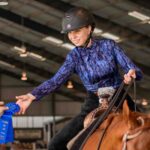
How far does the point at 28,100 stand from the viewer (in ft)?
16.9

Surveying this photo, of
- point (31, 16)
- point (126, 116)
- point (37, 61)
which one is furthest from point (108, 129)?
point (37, 61)

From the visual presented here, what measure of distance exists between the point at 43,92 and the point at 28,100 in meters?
0.13

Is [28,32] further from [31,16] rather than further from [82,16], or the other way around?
[82,16]

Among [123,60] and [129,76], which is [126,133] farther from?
[123,60]

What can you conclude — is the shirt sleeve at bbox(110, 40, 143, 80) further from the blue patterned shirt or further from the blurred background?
the blurred background

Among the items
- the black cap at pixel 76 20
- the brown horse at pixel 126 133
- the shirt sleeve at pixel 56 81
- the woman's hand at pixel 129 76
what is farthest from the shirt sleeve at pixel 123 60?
the brown horse at pixel 126 133

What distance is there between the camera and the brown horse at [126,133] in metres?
3.67

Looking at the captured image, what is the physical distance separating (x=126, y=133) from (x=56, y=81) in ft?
4.94

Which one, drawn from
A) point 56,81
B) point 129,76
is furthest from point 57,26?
point 129,76

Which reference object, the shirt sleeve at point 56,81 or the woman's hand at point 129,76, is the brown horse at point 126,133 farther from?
the shirt sleeve at point 56,81

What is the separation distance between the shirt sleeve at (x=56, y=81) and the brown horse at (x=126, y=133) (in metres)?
1.06

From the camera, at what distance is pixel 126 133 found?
3.75 m

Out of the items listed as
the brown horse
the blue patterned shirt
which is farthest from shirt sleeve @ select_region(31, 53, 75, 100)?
the brown horse

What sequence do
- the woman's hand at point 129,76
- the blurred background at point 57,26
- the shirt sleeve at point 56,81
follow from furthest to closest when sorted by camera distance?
the blurred background at point 57,26, the shirt sleeve at point 56,81, the woman's hand at point 129,76
